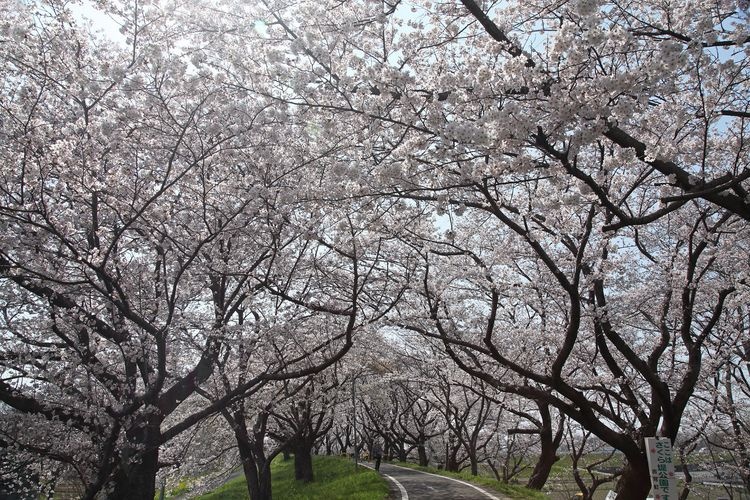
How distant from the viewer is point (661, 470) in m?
6.96

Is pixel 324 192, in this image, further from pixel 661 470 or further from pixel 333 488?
pixel 333 488

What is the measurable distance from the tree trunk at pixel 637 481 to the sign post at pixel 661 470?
2.52 metres

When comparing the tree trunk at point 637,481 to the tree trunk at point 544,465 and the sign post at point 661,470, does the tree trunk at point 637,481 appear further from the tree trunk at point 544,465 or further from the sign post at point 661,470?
the tree trunk at point 544,465

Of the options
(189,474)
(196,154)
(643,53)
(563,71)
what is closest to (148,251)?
(196,154)

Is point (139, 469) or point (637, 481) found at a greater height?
point (139, 469)

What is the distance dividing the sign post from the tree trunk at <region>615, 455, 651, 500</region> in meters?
2.52

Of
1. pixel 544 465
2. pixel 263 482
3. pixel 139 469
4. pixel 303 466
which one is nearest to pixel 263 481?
pixel 263 482

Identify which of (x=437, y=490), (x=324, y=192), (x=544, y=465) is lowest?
(x=437, y=490)

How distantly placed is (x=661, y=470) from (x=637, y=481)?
2.84 metres

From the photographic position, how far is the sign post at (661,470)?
685cm

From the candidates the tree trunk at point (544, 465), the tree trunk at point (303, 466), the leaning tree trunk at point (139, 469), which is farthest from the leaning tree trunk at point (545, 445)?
the tree trunk at point (303, 466)

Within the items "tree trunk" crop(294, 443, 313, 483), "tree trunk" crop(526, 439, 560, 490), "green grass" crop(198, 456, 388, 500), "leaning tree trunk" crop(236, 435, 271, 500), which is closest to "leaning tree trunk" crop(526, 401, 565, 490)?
"tree trunk" crop(526, 439, 560, 490)

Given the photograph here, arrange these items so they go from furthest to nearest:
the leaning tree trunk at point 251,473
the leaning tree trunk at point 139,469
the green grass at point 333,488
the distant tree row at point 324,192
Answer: the green grass at point 333,488 < the leaning tree trunk at point 251,473 < the leaning tree trunk at point 139,469 < the distant tree row at point 324,192

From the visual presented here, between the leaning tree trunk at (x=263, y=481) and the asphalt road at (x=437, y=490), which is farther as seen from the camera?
the asphalt road at (x=437, y=490)
